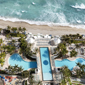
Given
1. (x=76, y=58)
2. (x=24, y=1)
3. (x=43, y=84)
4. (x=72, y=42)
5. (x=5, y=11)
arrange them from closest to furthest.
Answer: (x=43, y=84)
(x=76, y=58)
(x=72, y=42)
(x=5, y=11)
(x=24, y=1)

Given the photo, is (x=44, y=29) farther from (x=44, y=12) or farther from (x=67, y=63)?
(x=67, y=63)

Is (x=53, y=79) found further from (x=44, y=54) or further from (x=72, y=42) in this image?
(x=72, y=42)

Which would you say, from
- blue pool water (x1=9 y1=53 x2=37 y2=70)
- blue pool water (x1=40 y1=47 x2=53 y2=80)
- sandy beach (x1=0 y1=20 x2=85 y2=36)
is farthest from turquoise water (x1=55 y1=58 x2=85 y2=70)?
sandy beach (x1=0 y1=20 x2=85 y2=36)

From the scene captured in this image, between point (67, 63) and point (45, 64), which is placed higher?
point (45, 64)

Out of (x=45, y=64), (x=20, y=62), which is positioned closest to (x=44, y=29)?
(x=45, y=64)

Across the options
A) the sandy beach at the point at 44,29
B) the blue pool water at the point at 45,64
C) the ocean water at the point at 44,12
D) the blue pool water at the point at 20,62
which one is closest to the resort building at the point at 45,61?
the blue pool water at the point at 45,64

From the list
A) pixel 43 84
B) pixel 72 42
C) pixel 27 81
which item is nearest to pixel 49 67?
pixel 43 84
